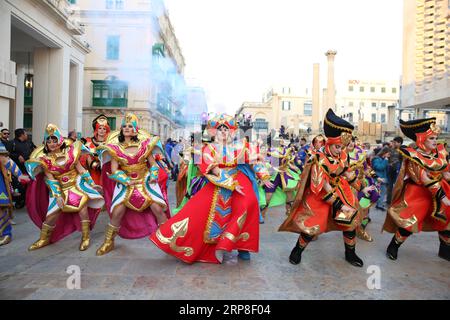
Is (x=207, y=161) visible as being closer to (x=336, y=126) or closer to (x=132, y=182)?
(x=132, y=182)

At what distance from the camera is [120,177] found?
451 centimetres

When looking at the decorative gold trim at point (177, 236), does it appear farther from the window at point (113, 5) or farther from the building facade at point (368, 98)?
the building facade at point (368, 98)

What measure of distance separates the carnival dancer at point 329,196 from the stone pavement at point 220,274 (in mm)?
436

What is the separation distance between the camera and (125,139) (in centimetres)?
467

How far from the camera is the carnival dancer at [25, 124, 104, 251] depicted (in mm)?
4730

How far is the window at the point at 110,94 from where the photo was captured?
25.0m

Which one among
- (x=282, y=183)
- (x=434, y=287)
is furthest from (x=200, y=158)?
(x=282, y=183)

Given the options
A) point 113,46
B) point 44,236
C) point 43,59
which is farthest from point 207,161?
point 113,46

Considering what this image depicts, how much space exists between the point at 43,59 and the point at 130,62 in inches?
146

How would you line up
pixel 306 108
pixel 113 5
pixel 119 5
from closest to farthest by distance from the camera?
pixel 119 5
pixel 113 5
pixel 306 108
